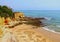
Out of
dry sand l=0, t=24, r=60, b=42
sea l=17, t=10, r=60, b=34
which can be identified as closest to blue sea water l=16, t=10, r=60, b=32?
sea l=17, t=10, r=60, b=34

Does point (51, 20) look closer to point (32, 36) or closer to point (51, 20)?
point (51, 20)

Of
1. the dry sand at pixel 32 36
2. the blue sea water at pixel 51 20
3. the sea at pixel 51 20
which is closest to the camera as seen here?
the dry sand at pixel 32 36

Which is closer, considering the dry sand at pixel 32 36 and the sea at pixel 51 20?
the dry sand at pixel 32 36

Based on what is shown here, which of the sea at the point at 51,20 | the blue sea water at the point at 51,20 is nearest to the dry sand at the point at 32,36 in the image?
the sea at the point at 51,20

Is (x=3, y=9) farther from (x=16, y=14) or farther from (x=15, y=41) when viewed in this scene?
(x=15, y=41)

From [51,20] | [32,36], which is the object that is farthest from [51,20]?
[32,36]

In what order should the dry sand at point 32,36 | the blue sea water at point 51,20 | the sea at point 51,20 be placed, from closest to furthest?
the dry sand at point 32,36
the sea at point 51,20
the blue sea water at point 51,20

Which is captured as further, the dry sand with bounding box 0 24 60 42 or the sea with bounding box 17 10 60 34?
the sea with bounding box 17 10 60 34

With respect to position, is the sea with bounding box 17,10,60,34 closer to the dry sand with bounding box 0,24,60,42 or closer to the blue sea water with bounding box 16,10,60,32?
the blue sea water with bounding box 16,10,60,32

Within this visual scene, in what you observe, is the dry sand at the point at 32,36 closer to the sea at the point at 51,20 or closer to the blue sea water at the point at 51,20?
the sea at the point at 51,20

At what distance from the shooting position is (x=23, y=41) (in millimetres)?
10172

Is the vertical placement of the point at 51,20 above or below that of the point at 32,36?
below

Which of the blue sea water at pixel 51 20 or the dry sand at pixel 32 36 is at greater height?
the dry sand at pixel 32 36

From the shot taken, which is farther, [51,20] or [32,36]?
[51,20]
